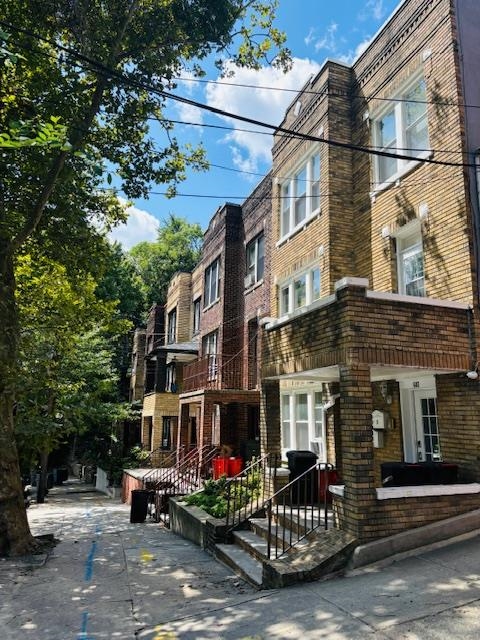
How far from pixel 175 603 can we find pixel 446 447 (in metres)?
4.70

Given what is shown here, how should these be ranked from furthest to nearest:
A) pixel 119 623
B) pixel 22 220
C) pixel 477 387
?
pixel 22 220 < pixel 477 387 < pixel 119 623

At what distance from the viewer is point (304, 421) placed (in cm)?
1298

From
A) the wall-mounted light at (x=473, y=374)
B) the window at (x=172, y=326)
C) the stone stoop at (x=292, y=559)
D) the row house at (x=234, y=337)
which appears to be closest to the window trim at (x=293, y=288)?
the row house at (x=234, y=337)

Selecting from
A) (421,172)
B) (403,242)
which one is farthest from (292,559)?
(421,172)

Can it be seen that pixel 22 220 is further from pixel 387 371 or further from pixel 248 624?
pixel 248 624

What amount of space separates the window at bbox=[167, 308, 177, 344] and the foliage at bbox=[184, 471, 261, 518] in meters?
15.7

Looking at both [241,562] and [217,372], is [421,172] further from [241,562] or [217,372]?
[217,372]

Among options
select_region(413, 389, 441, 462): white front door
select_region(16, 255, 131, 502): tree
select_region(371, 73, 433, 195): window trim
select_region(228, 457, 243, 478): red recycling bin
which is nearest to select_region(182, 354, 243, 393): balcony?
select_region(228, 457, 243, 478): red recycling bin

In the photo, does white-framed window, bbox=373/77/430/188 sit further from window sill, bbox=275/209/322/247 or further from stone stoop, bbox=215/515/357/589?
stone stoop, bbox=215/515/357/589

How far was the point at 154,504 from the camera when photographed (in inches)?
618

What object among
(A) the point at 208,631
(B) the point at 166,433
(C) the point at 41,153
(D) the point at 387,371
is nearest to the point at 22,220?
(C) the point at 41,153

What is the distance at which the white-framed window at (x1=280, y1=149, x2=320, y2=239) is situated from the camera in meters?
12.7

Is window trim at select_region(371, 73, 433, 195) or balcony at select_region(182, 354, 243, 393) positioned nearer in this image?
window trim at select_region(371, 73, 433, 195)

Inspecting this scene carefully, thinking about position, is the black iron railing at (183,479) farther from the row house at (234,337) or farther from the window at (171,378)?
the window at (171,378)
